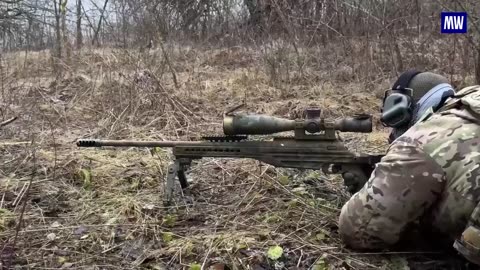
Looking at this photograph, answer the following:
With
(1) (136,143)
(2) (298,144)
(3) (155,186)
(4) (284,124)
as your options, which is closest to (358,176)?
(2) (298,144)

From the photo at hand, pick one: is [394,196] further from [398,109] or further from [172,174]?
[172,174]

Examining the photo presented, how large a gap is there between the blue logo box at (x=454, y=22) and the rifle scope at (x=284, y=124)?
3.69m

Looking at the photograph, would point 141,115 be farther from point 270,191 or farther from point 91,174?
point 270,191

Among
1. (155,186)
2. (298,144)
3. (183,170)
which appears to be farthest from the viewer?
(155,186)

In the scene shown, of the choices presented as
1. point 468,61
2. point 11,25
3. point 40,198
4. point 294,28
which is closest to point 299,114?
point 468,61

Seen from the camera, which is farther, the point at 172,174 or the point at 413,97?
the point at 172,174

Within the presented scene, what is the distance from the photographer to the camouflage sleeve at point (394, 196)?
2529mm

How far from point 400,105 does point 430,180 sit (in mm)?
476

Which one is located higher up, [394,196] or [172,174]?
[394,196]

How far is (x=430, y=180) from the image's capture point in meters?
2.52

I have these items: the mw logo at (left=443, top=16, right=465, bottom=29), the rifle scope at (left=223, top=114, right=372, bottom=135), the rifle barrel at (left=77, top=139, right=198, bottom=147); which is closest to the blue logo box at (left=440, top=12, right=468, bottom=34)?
the mw logo at (left=443, top=16, right=465, bottom=29)

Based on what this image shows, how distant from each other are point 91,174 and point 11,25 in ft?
40.4

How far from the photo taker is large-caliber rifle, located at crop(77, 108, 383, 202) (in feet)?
10.7

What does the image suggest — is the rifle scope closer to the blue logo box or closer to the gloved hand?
the gloved hand
